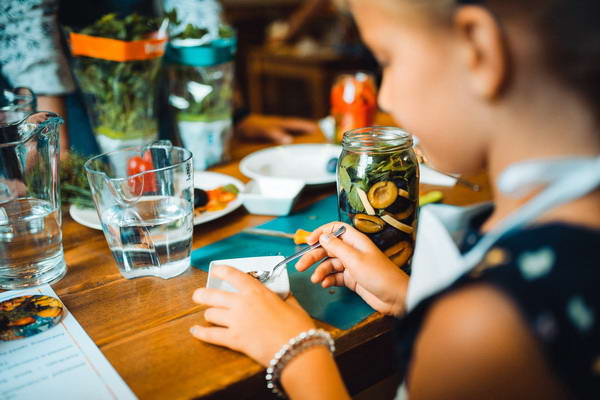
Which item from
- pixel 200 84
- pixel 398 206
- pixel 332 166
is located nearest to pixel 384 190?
pixel 398 206

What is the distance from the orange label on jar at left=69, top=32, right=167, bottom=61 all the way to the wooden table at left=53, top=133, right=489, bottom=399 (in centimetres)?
43

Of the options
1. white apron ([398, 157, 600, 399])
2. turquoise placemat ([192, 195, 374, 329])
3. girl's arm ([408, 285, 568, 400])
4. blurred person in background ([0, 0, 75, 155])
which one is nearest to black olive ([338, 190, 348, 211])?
turquoise placemat ([192, 195, 374, 329])

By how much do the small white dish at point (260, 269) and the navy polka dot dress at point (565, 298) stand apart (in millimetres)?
342

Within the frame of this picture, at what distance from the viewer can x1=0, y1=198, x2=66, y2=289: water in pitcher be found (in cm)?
82

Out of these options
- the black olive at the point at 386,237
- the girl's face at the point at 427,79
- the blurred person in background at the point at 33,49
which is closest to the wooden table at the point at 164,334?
the black olive at the point at 386,237

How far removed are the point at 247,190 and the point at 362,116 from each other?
0.52 m

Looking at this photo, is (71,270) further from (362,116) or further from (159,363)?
(362,116)

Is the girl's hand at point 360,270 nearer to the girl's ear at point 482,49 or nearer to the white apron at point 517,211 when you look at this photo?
the white apron at point 517,211

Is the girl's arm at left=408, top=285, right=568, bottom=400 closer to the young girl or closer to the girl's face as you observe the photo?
the young girl

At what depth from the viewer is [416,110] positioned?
584 millimetres

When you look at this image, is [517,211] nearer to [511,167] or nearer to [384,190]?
[511,167]

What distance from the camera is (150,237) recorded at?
0.82 meters

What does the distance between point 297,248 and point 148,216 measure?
26 cm

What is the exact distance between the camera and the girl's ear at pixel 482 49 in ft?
1.60
